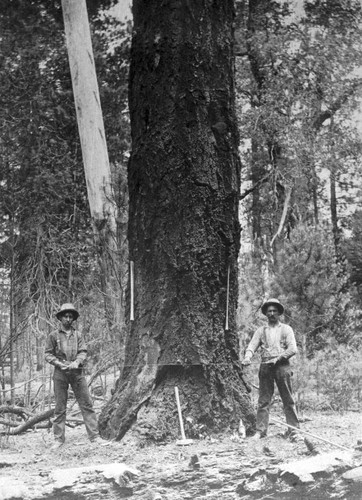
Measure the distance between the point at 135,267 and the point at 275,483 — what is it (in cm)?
245

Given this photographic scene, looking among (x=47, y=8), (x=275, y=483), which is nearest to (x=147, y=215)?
(x=275, y=483)

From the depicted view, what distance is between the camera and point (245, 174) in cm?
2422

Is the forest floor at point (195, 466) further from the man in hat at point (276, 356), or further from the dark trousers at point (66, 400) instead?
the dark trousers at point (66, 400)

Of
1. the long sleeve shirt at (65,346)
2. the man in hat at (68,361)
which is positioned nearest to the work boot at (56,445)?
the man in hat at (68,361)

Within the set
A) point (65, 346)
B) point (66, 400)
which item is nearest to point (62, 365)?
point (65, 346)

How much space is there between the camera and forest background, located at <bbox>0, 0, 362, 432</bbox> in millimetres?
12062

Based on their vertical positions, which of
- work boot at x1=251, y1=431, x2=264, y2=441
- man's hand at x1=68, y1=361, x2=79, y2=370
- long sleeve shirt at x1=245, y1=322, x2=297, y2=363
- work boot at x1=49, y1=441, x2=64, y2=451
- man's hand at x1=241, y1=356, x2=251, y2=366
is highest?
long sleeve shirt at x1=245, y1=322, x2=297, y2=363

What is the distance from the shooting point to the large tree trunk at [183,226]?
643 cm

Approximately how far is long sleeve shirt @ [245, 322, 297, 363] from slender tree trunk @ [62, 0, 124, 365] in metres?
3.87

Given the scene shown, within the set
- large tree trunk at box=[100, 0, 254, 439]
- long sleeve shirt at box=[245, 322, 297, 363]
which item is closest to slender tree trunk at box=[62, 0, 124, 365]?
long sleeve shirt at box=[245, 322, 297, 363]

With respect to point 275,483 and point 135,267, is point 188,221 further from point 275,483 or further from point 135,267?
point 275,483

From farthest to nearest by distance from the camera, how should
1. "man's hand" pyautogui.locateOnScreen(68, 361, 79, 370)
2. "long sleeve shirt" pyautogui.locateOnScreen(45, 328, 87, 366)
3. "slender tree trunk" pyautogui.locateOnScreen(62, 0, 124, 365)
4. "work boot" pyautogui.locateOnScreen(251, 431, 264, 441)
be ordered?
1. "slender tree trunk" pyautogui.locateOnScreen(62, 0, 124, 365)
2. "long sleeve shirt" pyautogui.locateOnScreen(45, 328, 87, 366)
3. "man's hand" pyautogui.locateOnScreen(68, 361, 79, 370)
4. "work boot" pyautogui.locateOnScreen(251, 431, 264, 441)

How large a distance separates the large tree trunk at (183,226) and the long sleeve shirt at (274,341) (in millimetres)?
1058

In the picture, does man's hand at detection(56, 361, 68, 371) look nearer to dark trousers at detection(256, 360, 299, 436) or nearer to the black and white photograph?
the black and white photograph
